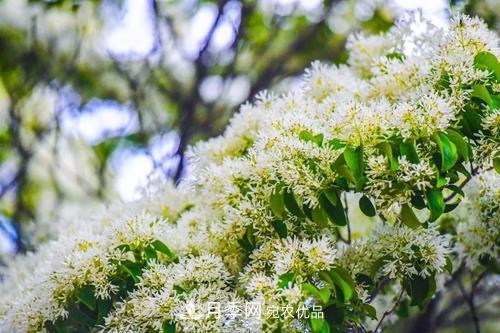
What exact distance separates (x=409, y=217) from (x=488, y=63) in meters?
0.42

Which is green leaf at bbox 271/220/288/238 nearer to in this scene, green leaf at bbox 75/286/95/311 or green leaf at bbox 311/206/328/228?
green leaf at bbox 311/206/328/228

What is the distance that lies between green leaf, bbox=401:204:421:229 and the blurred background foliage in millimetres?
2034

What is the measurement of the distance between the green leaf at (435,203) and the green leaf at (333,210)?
19 centimetres

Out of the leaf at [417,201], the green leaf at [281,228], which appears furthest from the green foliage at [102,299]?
the leaf at [417,201]

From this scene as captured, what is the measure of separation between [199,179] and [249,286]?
1.47ft

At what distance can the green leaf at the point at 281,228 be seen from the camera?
5.47 feet

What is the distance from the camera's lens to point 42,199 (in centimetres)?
445

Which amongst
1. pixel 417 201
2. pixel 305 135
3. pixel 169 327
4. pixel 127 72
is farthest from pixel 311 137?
pixel 127 72

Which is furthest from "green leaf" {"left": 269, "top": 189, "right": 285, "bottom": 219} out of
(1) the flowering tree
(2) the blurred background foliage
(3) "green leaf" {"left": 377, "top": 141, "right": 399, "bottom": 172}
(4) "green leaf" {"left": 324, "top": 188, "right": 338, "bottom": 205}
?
(2) the blurred background foliage

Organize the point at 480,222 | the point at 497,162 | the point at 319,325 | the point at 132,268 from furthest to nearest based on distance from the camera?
1. the point at 480,222
2. the point at 132,268
3. the point at 497,162
4. the point at 319,325

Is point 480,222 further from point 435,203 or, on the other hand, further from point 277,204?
point 277,204

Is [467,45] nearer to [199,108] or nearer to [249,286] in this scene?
[249,286]

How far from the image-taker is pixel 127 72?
389 cm

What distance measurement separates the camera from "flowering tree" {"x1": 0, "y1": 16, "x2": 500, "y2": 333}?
5.05ft
